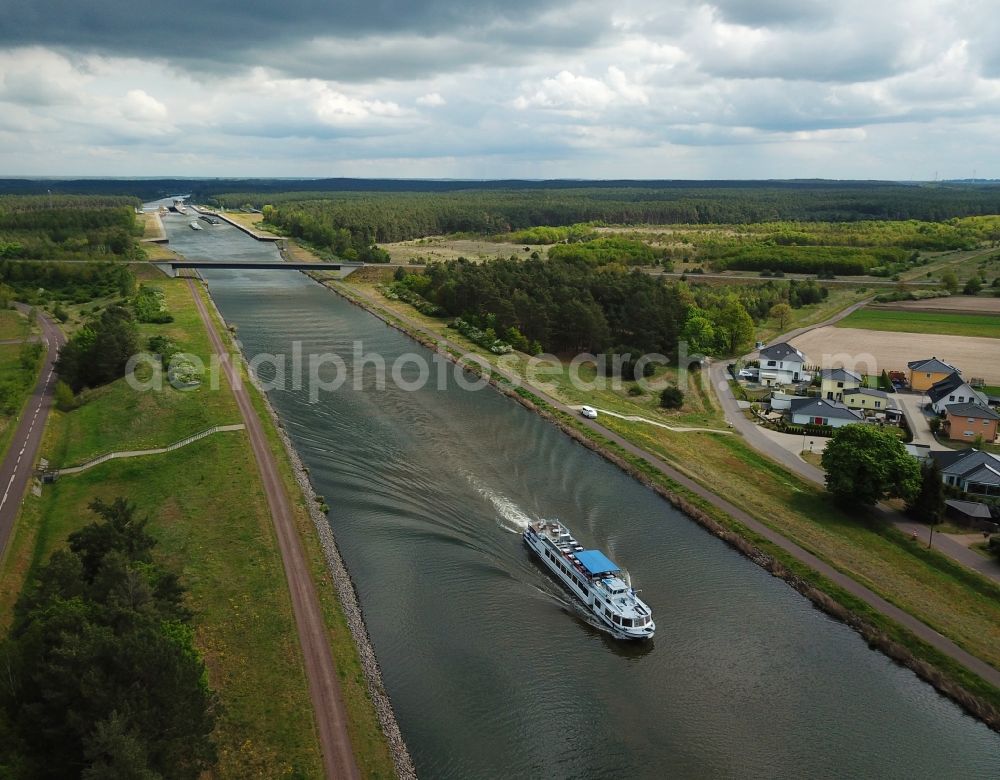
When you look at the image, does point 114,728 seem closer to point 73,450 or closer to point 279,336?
point 73,450

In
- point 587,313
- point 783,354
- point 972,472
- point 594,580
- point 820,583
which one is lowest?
point 820,583

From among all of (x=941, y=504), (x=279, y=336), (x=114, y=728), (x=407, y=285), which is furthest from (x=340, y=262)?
(x=114, y=728)

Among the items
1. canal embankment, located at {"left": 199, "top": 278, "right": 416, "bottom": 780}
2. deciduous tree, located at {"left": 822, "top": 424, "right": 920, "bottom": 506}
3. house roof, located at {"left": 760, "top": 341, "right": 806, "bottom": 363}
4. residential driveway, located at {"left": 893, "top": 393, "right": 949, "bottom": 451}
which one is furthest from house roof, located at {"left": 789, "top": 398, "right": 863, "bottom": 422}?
canal embankment, located at {"left": 199, "top": 278, "right": 416, "bottom": 780}

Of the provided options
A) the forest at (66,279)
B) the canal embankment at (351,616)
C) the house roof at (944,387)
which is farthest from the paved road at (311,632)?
the forest at (66,279)

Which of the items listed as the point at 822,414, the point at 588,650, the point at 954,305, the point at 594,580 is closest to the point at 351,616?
the point at 588,650

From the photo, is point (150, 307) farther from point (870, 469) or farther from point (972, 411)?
point (972, 411)

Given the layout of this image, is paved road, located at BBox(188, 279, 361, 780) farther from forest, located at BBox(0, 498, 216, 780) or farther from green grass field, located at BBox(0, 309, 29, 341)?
green grass field, located at BBox(0, 309, 29, 341)
